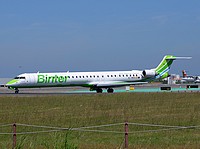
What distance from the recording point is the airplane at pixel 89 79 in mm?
54625

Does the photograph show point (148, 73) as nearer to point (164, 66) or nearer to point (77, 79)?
point (164, 66)

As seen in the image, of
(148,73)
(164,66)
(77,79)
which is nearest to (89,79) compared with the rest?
(77,79)

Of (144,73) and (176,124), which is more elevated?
(144,73)

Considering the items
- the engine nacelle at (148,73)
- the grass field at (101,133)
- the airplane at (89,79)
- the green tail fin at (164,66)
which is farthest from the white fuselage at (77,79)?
the grass field at (101,133)

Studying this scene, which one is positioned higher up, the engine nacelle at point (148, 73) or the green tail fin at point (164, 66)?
the green tail fin at point (164, 66)

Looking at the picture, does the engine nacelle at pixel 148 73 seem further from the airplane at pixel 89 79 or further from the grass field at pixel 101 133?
the grass field at pixel 101 133

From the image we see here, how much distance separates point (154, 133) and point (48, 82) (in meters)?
37.2

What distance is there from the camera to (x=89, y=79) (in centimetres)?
5838

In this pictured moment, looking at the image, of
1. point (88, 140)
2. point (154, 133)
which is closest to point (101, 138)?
point (88, 140)

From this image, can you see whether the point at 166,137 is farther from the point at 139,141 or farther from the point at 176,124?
the point at 176,124

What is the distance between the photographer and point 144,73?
5959cm

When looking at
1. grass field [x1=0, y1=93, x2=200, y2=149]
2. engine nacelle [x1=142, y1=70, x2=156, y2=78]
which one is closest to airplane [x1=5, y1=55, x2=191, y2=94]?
engine nacelle [x1=142, y1=70, x2=156, y2=78]

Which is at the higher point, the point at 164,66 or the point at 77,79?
the point at 164,66

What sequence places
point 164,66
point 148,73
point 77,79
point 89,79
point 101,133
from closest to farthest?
point 101,133
point 77,79
point 89,79
point 148,73
point 164,66
